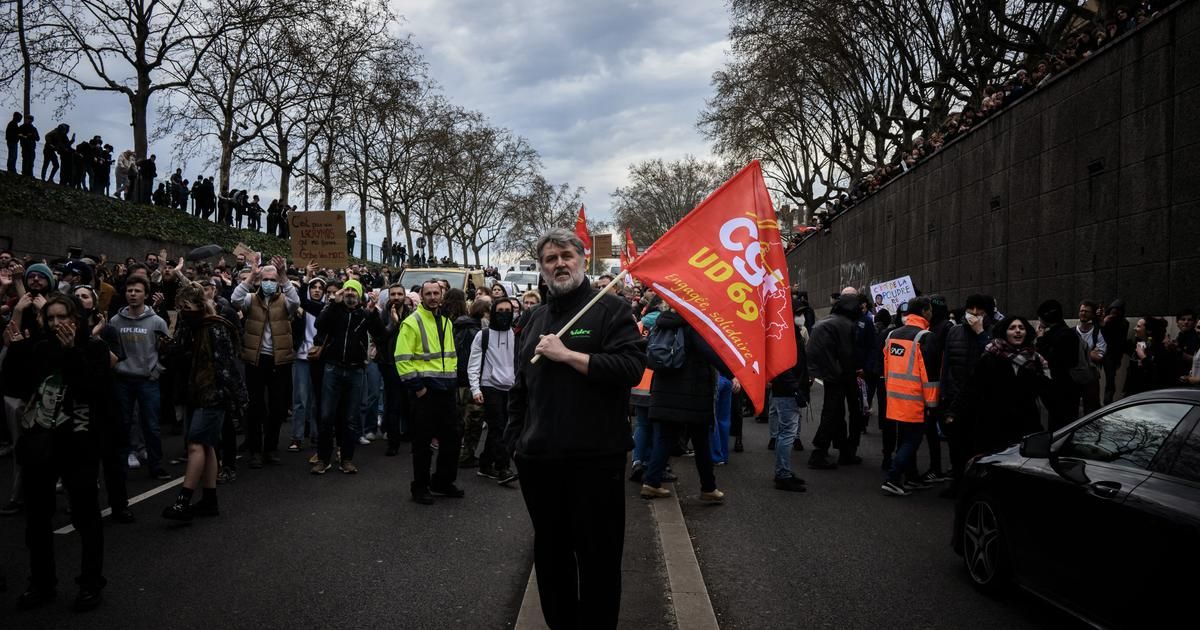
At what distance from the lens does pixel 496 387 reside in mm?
8328

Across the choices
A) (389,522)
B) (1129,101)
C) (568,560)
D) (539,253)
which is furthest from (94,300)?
(1129,101)

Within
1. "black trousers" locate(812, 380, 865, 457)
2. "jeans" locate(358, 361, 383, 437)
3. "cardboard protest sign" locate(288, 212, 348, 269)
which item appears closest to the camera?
"black trousers" locate(812, 380, 865, 457)

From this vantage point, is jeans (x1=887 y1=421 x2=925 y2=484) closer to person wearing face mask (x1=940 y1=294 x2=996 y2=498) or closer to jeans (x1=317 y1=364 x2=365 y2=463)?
person wearing face mask (x1=940 y1=294 x2=996 y2=498)

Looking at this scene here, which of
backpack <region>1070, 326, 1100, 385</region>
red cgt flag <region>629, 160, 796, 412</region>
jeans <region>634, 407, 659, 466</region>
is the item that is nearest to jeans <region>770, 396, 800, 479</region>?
jeans <region>634, 407, 659, 466</region>

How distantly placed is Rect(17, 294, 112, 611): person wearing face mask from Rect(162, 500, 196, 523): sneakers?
53.2 inches

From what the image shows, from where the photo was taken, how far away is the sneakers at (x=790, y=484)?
7773 mm

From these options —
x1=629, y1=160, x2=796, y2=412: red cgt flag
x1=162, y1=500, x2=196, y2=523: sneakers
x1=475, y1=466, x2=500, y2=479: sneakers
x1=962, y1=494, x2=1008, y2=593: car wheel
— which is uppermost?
x1=629, y1=160, x2=796, y2=412: red cgt flag

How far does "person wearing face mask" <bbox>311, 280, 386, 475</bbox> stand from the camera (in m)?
8.45

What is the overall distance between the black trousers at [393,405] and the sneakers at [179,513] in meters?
3.55

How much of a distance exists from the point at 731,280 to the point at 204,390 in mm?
4159

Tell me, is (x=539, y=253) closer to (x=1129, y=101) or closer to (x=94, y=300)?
(x=94, y=300)

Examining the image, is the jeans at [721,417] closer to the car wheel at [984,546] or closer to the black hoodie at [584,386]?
the car wheel at [984,546]

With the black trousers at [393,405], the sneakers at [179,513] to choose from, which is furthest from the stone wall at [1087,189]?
the sneakers at [179,513]

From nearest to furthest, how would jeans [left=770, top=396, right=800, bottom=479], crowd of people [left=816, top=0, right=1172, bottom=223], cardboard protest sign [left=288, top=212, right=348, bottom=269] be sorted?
jeans [left=770, top=396, right=800, bottom=479] < crowd of people [left=816, top=0, right=1172, bottom=223] < cardboard protest sign [left=288, top=212, right=348, bottom=269]
